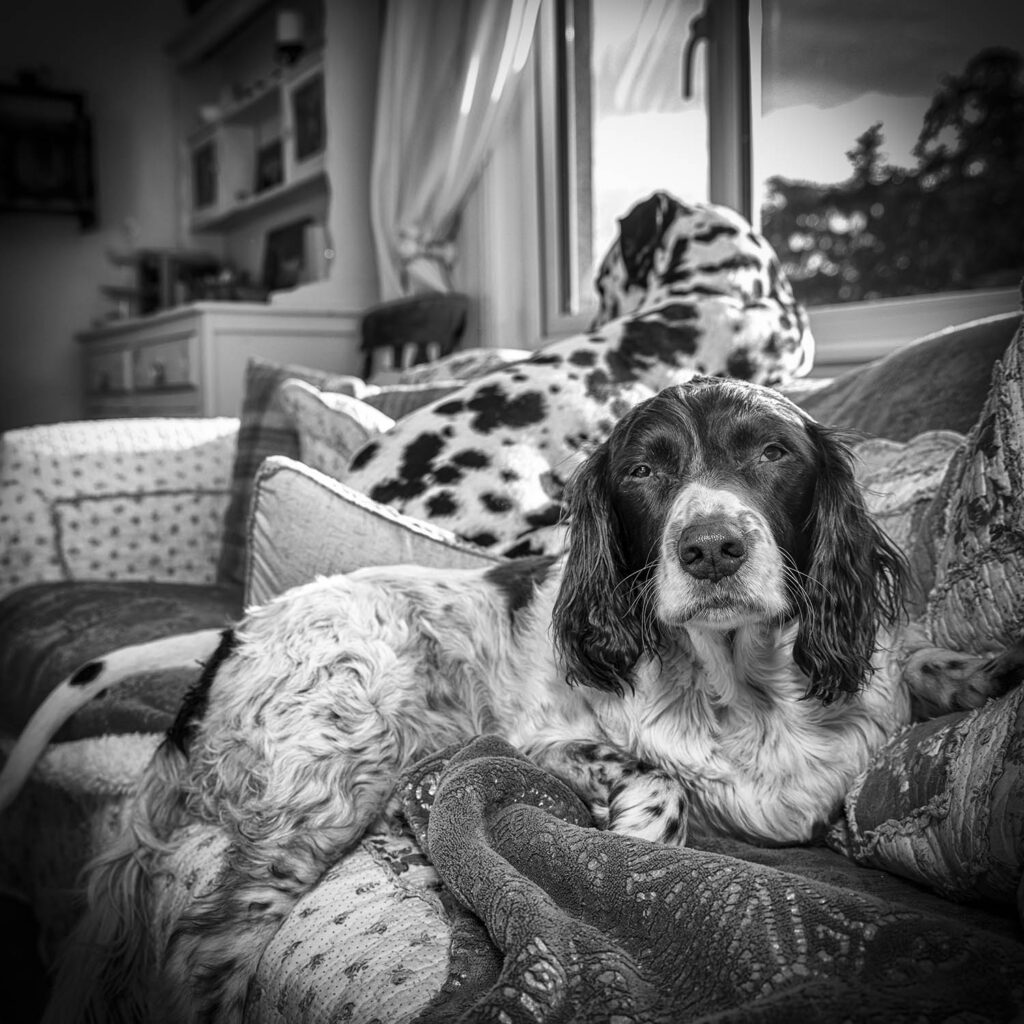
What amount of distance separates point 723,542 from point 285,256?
19.8 feet

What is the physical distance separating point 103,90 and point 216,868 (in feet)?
24.8

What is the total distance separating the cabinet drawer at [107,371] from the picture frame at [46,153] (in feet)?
3.48

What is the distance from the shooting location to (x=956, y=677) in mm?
1268

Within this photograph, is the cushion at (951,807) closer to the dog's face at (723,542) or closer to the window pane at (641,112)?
the dog's face at (723,542)

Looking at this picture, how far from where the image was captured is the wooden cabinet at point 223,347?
545 cm

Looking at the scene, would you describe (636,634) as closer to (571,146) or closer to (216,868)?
(216,868)

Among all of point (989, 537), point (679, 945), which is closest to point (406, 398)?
point (989, 537)

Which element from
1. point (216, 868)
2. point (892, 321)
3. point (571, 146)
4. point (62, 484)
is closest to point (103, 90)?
point (571, 146)

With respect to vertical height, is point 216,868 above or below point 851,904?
below

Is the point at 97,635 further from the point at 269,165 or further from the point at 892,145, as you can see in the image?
the point at 269,165

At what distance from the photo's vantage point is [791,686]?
1.34 meters

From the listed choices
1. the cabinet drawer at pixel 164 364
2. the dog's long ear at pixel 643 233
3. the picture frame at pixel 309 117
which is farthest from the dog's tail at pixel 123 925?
the picture frame at pixel 309 117

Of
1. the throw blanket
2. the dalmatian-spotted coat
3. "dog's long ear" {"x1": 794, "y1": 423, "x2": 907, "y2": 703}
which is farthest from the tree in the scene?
the throw blanket

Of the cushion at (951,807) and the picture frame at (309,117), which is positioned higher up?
the picture frame at (309,117)
